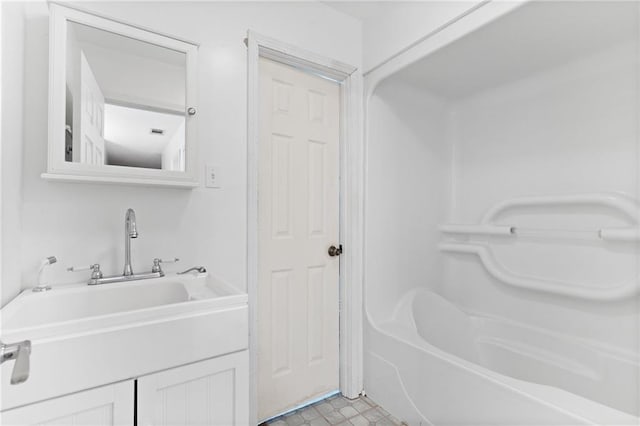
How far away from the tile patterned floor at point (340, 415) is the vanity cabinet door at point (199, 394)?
81 centimetres

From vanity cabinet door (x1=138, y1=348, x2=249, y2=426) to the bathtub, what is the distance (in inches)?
37.9

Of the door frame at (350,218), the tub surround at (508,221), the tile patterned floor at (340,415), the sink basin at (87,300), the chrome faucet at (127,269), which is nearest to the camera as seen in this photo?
the sink basin at (87,300)

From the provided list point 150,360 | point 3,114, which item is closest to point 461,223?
point 150,360

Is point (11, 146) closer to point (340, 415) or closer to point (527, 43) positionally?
point (340, 415)

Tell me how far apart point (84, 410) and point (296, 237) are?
1.23m

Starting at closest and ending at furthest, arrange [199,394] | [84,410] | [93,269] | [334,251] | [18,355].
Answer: [18,355], [84,410], [199,394], [93,269], [334,251]

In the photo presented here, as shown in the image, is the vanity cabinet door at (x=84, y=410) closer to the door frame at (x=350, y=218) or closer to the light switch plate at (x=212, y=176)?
the light switch plate at (x=212, y=176)

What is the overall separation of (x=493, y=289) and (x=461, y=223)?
20.3 inches

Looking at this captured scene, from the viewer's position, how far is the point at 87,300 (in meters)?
1.19

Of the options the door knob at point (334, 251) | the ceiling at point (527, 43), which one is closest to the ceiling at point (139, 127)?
the door knob at point (334, 251)

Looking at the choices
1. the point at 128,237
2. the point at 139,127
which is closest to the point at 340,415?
the point at 128,237

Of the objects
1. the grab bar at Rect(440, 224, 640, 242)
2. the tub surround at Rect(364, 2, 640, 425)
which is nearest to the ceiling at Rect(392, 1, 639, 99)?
the tub surround at Rect(364, 2, 640, 425)

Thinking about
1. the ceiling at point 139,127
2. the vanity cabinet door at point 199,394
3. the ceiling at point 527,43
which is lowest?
the vanity cabinet door at point 199,394

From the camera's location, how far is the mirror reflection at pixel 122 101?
3.98ft
